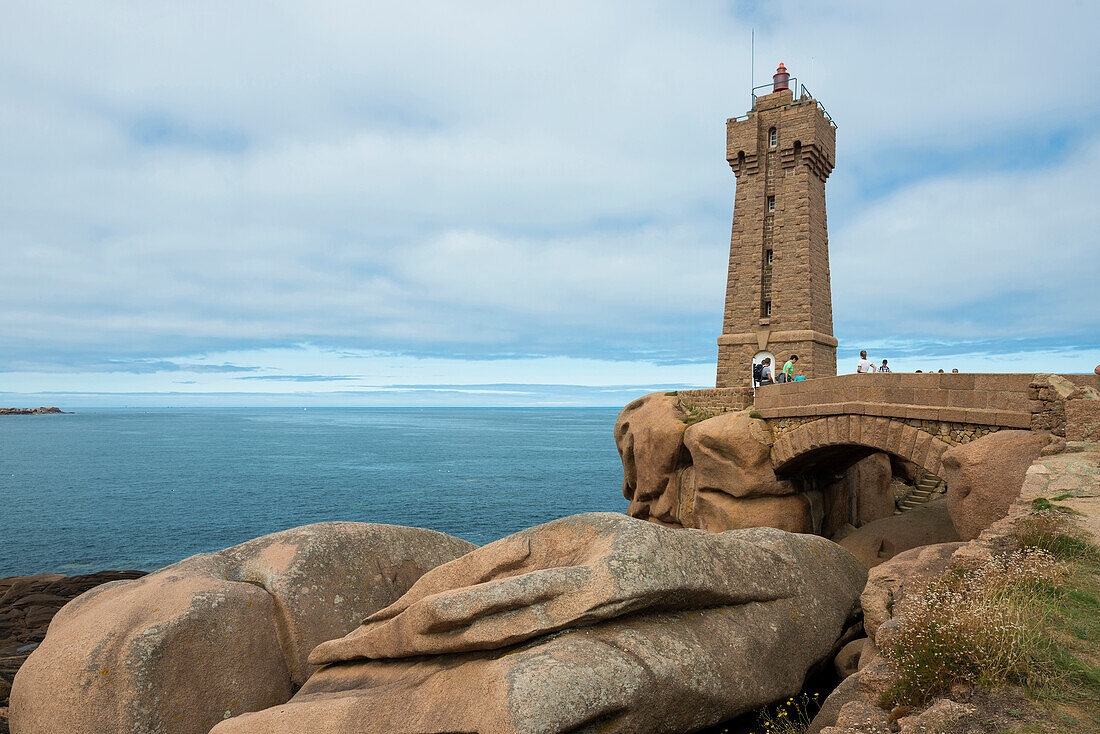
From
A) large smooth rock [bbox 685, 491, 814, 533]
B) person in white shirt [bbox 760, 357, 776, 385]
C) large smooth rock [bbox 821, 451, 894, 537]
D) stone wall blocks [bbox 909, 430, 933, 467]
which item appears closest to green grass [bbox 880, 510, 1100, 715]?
stone wall blocks [bbox 909, 430, 933, 467]

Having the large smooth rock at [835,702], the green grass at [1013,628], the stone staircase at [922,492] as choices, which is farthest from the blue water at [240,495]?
the green grass at [1013,628]

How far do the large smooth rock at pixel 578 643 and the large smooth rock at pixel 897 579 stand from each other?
96 cm

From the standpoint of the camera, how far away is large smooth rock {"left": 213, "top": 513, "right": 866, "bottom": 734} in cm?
726

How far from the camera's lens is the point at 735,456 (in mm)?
20453

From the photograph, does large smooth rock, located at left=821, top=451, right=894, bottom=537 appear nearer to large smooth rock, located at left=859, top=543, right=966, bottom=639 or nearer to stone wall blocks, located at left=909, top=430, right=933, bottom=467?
stone wall blocks, located at left=909, top=430, right=933, bottom=467

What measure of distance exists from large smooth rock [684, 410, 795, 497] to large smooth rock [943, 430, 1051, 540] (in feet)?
25.9

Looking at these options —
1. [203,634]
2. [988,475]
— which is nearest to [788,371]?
[988,475]

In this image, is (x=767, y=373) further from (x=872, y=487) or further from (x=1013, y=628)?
(x=1013, y=628)

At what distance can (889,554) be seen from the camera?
1931cm

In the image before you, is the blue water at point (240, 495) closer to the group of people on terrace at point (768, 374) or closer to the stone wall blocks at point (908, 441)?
the group of people on terrace at point (768, 374)

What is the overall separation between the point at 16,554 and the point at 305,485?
2613cm

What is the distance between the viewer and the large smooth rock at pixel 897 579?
8.82m

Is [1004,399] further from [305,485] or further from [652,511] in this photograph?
[305,485]

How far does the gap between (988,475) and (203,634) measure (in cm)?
1356
